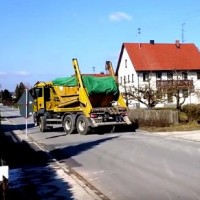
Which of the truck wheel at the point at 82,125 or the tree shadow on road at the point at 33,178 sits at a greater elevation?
the truck wheel at the point at 82,125

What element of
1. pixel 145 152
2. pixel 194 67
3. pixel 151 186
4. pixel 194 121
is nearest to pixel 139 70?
pixel 194 67

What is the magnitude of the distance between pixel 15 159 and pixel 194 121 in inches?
600

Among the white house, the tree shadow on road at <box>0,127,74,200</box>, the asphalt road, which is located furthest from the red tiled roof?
the tree shadow on road at <box>0,127,74,200</box>

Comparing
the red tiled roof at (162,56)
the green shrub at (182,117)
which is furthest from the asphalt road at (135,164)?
the red tiled roof at (162,56)

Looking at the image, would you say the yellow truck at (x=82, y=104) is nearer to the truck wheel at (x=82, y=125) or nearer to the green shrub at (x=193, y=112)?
the truck wheel at (x=82, y=125)

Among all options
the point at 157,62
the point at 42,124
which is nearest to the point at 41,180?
the point at 42,124

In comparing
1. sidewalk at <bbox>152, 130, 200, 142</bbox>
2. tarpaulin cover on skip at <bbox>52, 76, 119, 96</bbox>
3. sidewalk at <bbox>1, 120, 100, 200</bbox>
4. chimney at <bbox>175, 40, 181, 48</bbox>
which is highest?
chimney at <bbox>175, 40, 181, 48</bbox>

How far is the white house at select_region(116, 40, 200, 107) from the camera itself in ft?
232

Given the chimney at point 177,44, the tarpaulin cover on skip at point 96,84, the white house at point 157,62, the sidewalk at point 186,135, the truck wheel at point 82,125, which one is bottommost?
the sidewalk at point 186,135

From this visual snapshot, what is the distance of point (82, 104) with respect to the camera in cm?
2534

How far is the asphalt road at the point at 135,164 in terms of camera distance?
32.9 feet

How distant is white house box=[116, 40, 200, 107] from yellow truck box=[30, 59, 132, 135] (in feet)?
135

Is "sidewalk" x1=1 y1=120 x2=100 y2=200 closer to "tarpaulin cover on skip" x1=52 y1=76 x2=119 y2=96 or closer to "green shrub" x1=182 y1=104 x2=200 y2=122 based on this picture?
"tarpaulin cover on skip" x1=52 y1=76 x2=119 y2=96

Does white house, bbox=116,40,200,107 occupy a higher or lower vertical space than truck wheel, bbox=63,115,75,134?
higher
